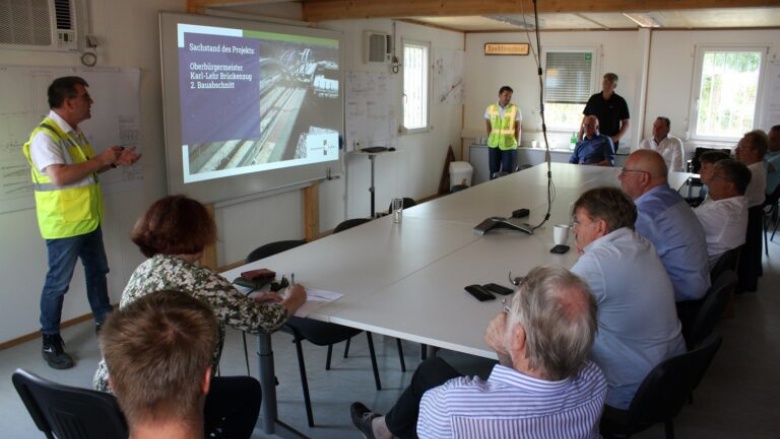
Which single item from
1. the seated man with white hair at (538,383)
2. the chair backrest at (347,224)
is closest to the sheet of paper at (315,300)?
the seated man with white hair at (538,383)

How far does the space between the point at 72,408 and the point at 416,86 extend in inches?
278

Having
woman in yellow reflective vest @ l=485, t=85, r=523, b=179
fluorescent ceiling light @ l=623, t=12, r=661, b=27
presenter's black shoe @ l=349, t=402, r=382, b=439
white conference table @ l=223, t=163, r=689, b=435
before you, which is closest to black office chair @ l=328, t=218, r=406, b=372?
white conference table @ l=223, t=163, r=689, b=435

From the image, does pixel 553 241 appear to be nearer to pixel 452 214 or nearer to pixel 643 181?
pixel 643 181

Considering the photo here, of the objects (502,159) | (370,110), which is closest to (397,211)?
(370,110)

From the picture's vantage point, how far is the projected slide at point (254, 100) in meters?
4.63

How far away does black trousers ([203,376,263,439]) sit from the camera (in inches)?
85.6

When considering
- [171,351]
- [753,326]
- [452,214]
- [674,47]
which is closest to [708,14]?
[674,47]

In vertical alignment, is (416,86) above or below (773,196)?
above

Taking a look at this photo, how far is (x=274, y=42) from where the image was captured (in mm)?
5320

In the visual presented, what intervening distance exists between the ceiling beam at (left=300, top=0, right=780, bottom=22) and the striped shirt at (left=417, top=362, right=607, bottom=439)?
3920 mm

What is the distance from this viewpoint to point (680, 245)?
2.88 meters

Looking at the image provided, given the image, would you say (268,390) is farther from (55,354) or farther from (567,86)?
(567,86)

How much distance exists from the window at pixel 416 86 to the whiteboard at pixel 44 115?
13.9 ft

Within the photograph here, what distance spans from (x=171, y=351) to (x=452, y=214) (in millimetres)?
3177
